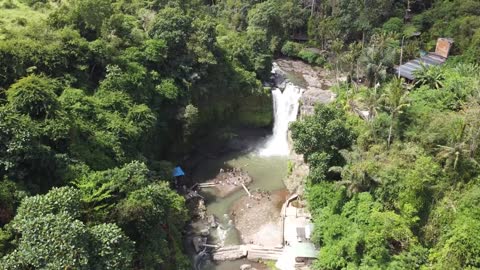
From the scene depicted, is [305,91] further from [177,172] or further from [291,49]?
[177,172]

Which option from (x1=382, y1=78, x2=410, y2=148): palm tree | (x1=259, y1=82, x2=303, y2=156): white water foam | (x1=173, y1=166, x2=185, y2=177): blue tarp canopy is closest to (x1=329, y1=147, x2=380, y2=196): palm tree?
(x1=382, y1=78, x2=410, y2=148): palm tree

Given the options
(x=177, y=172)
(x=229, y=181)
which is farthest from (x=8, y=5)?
(x=229, y=181)

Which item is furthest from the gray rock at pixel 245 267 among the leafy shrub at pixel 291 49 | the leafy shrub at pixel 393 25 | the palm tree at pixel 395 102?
the leafy shrub at pixel 393 25

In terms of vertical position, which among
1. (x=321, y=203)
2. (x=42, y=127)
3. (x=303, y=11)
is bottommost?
(x=321, y=203)

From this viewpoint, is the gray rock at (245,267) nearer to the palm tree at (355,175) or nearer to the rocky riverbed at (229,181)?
the rocky riverbed at (229,181)

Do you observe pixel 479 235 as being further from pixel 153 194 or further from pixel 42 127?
pixel 42 127

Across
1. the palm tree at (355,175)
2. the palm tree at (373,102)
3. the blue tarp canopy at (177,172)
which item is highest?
the palm tree at (373,102)

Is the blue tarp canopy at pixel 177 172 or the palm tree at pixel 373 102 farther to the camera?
the blue tarp canopy at pixel 177 172

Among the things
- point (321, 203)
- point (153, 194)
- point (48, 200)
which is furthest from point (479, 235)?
point (48, 200)
